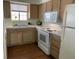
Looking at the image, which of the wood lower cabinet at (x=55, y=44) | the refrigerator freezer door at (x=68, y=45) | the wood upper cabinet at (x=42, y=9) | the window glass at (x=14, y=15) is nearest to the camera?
the refrigerator freezer door at (x=68, y=45)

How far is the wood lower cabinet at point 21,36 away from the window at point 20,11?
0.85m

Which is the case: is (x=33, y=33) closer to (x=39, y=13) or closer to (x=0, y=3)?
(x=39, y=13)

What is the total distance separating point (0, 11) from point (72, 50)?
164 centimetres

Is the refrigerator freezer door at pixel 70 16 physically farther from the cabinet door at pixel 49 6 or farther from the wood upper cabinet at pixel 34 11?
the wood upper cabinet at pixel 34 11

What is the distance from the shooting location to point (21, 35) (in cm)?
459

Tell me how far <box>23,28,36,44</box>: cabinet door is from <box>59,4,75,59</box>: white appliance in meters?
2.70

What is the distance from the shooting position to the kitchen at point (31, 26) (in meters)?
3.49

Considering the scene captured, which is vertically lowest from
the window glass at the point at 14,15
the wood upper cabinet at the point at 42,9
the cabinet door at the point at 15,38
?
the cabinet door at the point at 15,38

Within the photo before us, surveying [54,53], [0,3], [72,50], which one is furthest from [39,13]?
[0,3]

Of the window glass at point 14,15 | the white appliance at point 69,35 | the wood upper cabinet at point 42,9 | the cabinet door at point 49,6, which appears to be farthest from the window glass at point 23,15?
the white appliance at point 69,35

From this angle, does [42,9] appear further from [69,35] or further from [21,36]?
[69,35]

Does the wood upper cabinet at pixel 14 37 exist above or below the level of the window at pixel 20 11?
below

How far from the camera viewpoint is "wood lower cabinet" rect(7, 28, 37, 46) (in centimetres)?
436
